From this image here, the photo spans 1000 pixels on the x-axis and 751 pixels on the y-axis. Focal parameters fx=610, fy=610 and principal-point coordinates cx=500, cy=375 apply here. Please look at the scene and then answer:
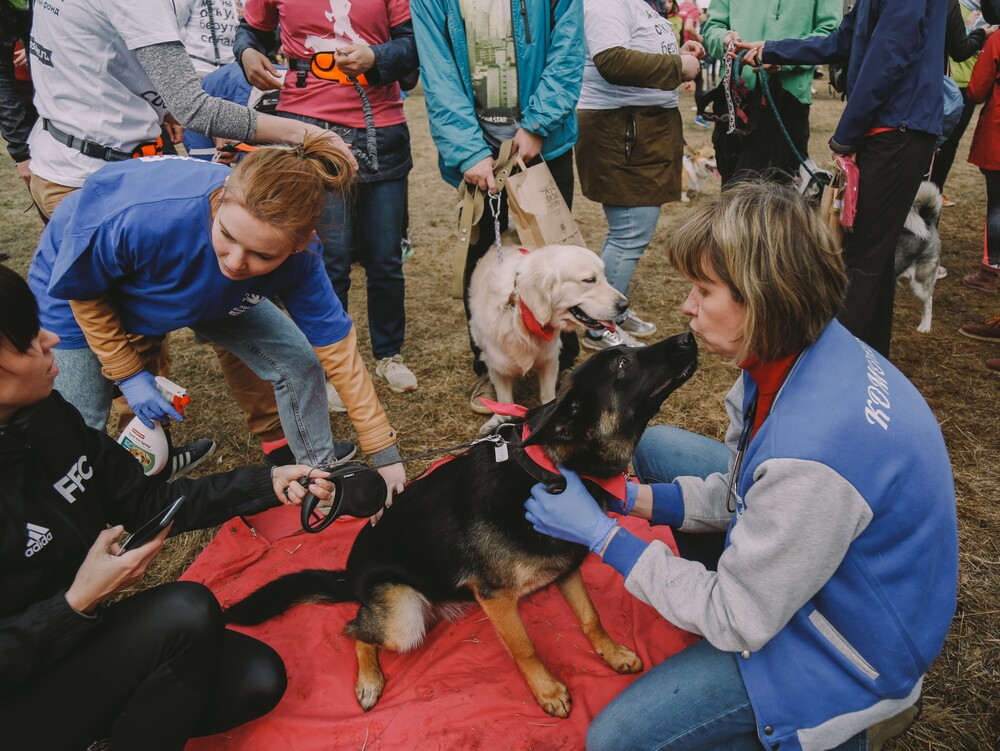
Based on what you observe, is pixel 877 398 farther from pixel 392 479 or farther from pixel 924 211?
pixel 924 211

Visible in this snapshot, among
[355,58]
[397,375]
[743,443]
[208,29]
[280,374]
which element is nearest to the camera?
[743,443]

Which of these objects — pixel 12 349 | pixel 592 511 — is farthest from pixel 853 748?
pixel 12 349

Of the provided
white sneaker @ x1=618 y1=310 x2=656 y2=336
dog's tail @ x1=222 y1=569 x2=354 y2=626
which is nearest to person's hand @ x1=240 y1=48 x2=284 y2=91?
dog's tail @ x1=222 y1=569 x2=354 y2=626

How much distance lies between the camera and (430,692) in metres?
2.25

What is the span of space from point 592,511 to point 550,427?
28 cm

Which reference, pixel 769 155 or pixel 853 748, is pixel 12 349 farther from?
pixel 769 155

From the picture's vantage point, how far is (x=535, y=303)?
10.9ft

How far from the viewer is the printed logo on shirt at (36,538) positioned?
62.5 inches

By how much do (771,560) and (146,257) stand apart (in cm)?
227

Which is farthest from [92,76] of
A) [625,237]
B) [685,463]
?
[625,237]

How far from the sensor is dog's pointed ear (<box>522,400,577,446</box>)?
1.79 metres

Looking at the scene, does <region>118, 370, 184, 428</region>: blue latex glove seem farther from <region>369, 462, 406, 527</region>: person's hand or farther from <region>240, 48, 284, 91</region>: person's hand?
<region>240, 48, 284, 91</region>: person's hand

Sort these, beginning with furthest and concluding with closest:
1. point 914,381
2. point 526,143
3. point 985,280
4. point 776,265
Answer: point 985,280 → point 914,381 → point 526,143 → point 776,265

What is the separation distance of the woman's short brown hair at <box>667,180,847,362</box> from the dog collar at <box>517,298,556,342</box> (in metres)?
1.82
